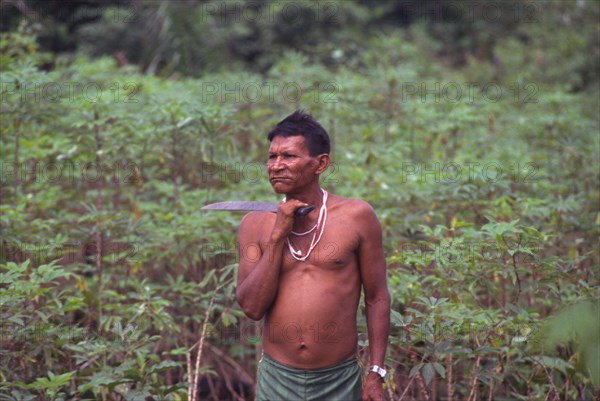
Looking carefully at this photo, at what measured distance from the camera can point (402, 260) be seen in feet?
13.3

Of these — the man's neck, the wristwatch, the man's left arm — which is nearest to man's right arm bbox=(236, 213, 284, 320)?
the man's neck

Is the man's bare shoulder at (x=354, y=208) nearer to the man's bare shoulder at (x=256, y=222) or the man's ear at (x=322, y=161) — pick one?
the man's ear at (x=322, y=161)

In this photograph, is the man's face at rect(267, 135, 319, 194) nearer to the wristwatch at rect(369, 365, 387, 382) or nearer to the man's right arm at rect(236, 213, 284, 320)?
the man's right arm at rect(236, 213, 284, 320)

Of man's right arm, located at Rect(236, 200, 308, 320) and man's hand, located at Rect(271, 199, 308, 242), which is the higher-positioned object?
man's hand, located at Rect(271, 199, 308, 242)

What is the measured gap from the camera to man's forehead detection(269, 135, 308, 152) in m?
2.85

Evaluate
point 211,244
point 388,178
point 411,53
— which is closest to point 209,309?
point 211,244

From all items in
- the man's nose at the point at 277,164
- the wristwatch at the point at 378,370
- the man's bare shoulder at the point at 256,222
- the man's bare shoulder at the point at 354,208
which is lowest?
the wristwatch at the point at 378,370

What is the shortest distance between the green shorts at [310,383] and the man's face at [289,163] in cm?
66

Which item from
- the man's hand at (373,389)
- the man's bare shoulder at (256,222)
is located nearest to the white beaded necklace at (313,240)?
the man's bare shoulder at (256,222)

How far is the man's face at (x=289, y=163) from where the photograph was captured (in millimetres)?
2846

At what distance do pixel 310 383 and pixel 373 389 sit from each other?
0.77 feet

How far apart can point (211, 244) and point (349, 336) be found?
2.18 m

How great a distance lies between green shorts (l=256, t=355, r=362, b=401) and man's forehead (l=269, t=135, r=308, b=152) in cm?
79

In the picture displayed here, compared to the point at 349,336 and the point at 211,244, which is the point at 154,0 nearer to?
the point at 211,244
